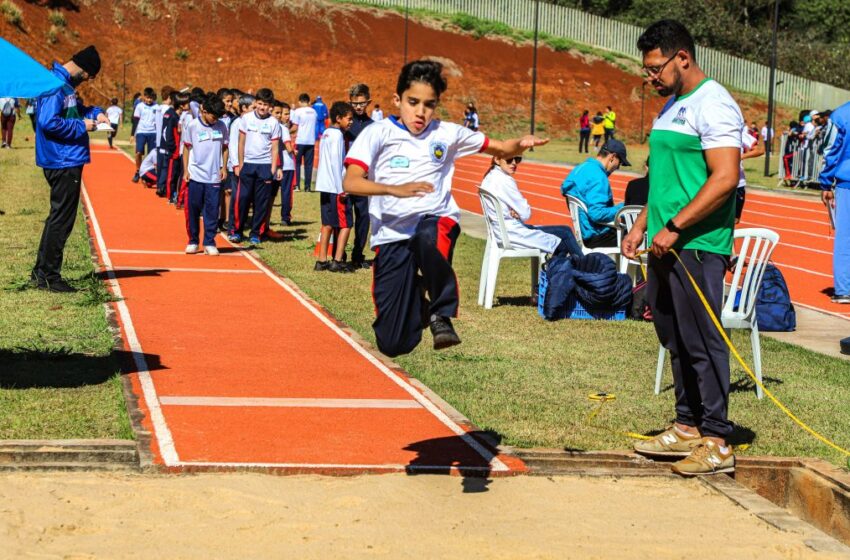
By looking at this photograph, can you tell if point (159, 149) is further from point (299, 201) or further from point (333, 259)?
point (333, 259)

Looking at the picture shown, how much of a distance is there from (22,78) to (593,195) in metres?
7.26

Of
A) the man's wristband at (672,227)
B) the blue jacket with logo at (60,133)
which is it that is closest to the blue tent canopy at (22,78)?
the man's wristband at (672,227)

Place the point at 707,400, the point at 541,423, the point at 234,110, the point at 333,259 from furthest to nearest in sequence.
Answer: the point at 234,110 < the point at 333,259 < the point at 541,423 < the point at 707,400

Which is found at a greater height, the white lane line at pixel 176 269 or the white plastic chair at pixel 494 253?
the white plastic chair at pixel 494 253

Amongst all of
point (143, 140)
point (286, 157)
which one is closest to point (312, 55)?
point (143, 140)

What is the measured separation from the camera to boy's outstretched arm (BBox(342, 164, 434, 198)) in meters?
6.44

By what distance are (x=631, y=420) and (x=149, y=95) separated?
23384 mm

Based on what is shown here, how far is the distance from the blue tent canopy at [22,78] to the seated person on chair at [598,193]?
694 cm

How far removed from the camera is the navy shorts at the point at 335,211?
1573 centimetres

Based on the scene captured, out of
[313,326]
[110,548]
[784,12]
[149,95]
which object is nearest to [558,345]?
[313,326]

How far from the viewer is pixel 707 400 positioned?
24.3 feet

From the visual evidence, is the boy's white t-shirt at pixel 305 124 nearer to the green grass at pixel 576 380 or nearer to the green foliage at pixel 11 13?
the green grass at pixel 576 380

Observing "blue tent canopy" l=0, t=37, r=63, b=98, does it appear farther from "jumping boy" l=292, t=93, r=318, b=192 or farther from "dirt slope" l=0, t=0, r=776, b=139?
"dirt slope" l=0, t=0, r=776, b=139

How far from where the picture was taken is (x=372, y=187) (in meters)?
6.66
